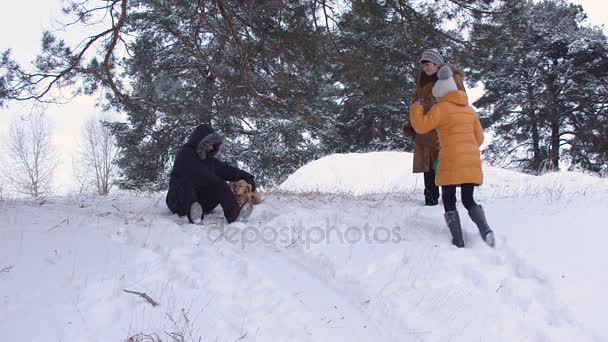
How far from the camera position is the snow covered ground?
113 inches

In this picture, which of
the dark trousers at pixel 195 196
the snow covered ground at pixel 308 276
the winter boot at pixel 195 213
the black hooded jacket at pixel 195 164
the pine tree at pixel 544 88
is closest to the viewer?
the snow covered ground at pixel 308 276

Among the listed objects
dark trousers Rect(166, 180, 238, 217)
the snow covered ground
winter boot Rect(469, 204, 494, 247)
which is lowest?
the snow covered ground

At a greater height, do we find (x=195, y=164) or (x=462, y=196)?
(x=195, y=164)

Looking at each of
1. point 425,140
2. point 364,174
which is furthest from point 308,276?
point 364,174

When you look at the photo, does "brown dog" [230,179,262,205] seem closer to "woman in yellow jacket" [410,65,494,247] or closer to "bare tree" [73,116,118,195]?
"woman in yellow jacket" [410,65,494,247]

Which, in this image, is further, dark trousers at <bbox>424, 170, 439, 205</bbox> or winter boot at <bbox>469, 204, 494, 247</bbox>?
dark trousers at <bbox>424, 170, 439, 205</bbox>

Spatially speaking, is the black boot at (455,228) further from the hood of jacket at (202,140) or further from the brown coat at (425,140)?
the hood of jacket at (202,140)

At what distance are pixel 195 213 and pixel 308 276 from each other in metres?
1.76

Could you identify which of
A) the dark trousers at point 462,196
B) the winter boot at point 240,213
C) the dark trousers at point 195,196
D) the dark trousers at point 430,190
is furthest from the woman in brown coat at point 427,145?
the dark trousers at point 195,196

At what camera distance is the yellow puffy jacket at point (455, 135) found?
4.07 m

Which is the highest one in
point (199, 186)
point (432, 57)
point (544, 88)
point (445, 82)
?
point (544, 88)

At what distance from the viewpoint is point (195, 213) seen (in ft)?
16.5

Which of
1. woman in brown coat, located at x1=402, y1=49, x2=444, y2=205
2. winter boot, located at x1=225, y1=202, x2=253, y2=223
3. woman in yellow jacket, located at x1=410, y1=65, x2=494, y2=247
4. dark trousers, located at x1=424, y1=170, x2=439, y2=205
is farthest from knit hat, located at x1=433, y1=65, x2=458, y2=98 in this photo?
winter boot, located at x1=225, y1=202, x2=253, y2=223

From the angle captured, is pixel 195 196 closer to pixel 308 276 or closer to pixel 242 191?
pixel 242 191
